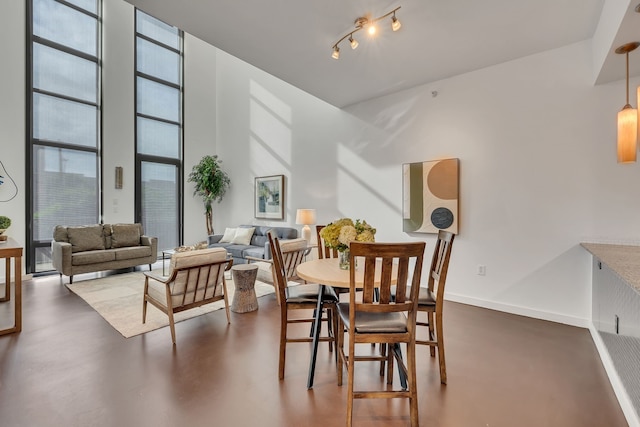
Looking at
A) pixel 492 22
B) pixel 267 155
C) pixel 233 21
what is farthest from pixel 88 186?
pixel 492 22

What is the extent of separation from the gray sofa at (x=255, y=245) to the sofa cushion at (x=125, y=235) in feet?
4.51

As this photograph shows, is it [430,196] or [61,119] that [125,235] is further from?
[430,196]

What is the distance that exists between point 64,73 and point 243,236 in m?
4.45

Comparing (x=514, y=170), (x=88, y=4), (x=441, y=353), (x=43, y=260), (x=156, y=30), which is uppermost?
(x=156, y=30)

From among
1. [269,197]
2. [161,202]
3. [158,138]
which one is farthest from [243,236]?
[158,138]

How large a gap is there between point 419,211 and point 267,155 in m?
3.75

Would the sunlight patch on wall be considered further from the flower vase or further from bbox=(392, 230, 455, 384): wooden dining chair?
the flower vase

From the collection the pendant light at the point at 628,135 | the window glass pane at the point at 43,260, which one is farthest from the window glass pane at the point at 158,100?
the pendant light at the point at 628,135

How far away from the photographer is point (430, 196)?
13.3ft

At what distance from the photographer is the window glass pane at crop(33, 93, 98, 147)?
203 inches

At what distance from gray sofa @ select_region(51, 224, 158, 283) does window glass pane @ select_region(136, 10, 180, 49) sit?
14.6 ft

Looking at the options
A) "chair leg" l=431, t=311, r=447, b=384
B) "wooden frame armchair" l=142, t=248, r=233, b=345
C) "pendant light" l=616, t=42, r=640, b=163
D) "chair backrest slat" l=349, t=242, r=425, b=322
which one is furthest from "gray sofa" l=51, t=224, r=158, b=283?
"pendant light" l=616, t=42, r=640, b=163

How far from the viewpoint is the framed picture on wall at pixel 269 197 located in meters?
6.24

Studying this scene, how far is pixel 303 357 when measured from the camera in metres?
2.48
